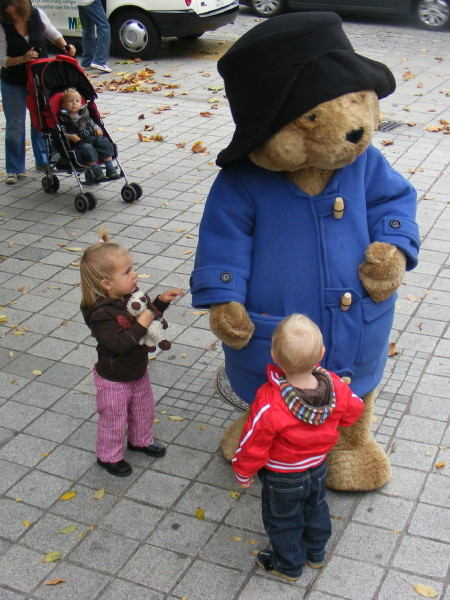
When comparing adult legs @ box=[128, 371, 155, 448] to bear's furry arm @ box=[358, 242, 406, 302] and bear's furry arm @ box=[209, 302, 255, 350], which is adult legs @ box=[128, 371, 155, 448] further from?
bear's furry arm @ box=[358, 242, 406, 302]

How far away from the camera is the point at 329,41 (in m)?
3.34

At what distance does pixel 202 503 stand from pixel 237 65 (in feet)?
6.70

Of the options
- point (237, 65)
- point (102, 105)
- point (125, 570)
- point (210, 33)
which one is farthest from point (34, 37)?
point (210, 33)

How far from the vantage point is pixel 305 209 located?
352 centimetres

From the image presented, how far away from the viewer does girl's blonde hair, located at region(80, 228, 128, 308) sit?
12.2ft

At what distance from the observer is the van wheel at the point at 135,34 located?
1330 cm

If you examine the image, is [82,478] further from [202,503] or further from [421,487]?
[421,487]

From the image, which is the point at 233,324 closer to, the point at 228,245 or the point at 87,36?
the point at 228,245

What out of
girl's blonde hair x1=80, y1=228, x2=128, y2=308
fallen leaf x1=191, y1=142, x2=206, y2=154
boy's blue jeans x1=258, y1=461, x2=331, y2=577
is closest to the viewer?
boy's blue jeans x1=258, y1=461, x2=331, y2=577

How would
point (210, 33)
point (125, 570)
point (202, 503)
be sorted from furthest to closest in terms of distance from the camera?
point (210, 33)
point (202, 503)
point (125, 570)

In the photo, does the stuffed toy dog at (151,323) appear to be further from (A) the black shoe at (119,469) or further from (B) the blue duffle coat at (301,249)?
(A) the black shoe at (119,469)

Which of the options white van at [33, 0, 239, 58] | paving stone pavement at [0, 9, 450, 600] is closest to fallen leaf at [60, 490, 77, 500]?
paving stone pavement at [0, 9, 450, 600]

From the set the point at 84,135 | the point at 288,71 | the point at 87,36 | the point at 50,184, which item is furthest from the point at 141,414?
the point at 87,36

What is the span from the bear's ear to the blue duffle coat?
149mm
